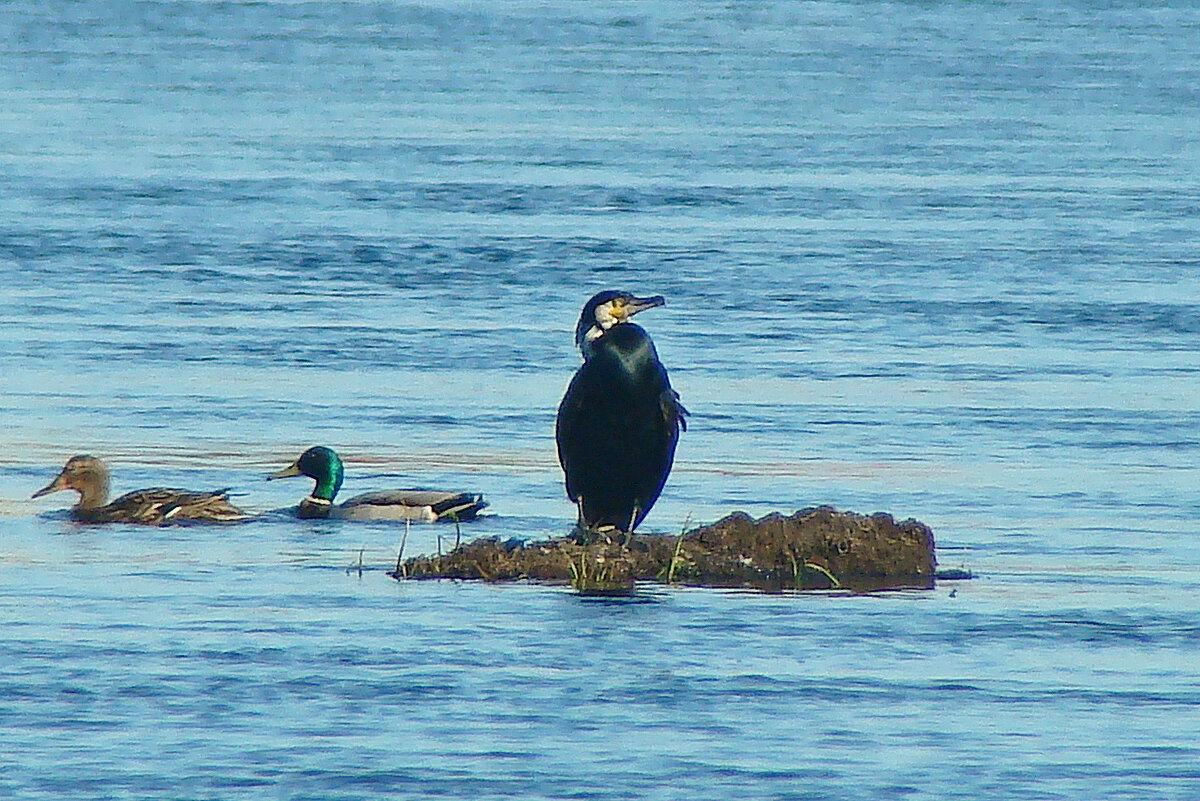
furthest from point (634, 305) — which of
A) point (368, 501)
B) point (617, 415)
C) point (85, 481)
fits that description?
point (85, 481)

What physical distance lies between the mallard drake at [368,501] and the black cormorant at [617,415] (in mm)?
798

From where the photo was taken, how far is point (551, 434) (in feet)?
47.2

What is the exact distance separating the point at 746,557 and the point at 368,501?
7.29 feet

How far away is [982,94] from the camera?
139 ft

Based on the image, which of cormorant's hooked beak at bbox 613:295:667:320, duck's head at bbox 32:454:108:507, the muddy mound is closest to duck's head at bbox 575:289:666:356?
cormorant's hooked beak at bbox 613:295:667:320

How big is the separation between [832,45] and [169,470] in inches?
1701

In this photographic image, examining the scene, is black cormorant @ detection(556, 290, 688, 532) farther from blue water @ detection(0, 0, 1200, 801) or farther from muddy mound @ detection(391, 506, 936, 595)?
blue water @ detection(0, 0, 1200, 801)

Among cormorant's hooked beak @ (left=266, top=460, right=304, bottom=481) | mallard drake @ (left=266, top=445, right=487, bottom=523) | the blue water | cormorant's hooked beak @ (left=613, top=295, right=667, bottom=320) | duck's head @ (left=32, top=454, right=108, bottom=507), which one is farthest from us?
cormorant's hooked beak @ (left=266, top=460, right=304, bottom=481)

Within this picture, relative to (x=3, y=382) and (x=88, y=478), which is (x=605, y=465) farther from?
(x=3, y=382)

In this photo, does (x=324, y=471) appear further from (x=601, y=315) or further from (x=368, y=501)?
(x=601, y=315)

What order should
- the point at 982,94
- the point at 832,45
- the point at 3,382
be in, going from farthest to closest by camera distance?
the point at 832,45
the point at 982,94
the point at 3,382

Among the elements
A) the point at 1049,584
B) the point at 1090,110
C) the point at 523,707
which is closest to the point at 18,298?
the point at 1049,584

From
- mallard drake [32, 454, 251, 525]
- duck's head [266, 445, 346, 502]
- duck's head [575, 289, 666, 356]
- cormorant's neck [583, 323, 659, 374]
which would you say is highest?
duck's head [575, 289, 666, 356]

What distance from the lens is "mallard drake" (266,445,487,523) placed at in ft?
40.0
